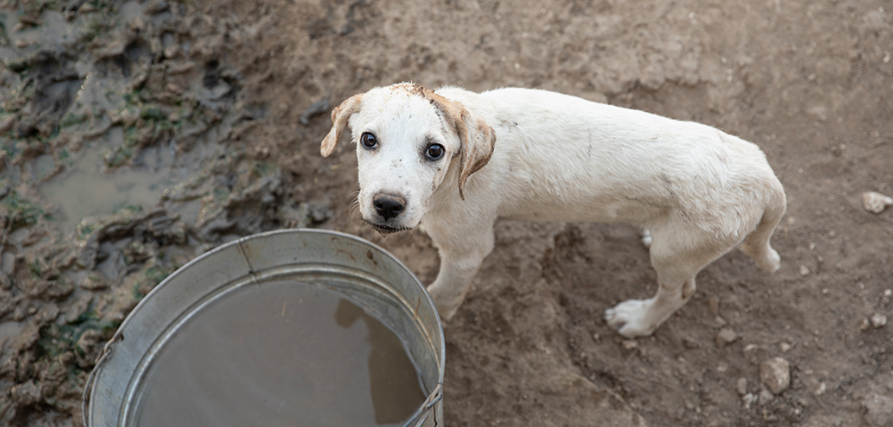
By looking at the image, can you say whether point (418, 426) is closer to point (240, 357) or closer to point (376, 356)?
point (376, 356)

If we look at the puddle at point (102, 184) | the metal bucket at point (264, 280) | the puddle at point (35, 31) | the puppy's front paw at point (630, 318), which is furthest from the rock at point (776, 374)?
the puddle at point (35, 31)

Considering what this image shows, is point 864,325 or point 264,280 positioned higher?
point 264,280

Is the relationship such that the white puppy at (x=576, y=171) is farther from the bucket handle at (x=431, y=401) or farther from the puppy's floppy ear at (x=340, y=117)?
the bucket handle at (x=431, y=401)

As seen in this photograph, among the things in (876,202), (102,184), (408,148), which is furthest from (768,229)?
(102,184)

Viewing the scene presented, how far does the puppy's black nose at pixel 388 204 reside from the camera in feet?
8.67

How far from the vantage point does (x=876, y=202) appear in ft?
15.0

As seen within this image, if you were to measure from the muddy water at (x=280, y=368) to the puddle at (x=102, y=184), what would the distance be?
63.6 inches

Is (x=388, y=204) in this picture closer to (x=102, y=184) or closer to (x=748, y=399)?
(x=748, y=399)

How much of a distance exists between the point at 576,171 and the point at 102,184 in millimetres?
3740

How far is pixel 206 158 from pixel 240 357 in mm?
2086

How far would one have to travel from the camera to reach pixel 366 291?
3.53 metres

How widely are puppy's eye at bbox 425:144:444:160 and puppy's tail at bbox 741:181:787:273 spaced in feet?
6.15

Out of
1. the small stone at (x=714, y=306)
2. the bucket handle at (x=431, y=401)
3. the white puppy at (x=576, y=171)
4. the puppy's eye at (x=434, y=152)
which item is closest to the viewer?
the bucket handle at (x=431, y=401)

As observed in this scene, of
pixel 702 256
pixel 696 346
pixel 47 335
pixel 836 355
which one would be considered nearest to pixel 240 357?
pixel 47 335
